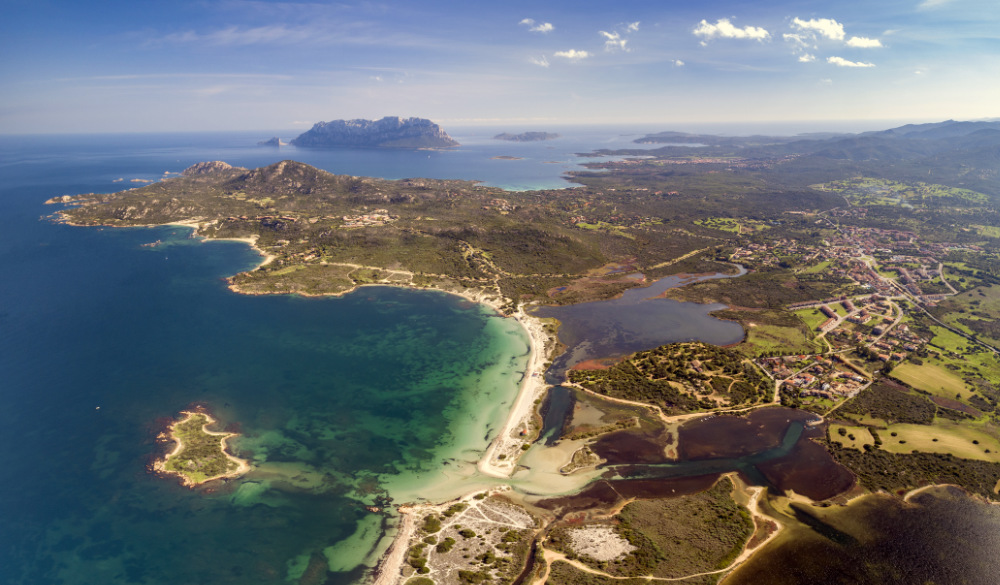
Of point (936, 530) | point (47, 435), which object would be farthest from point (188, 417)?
point (936, 530)

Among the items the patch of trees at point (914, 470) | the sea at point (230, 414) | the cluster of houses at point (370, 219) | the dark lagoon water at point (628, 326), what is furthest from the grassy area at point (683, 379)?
the cluster of houses at point (370, 219)

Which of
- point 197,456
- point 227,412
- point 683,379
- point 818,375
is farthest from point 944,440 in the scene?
point 227,412

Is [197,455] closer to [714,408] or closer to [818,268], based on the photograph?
[714,408]

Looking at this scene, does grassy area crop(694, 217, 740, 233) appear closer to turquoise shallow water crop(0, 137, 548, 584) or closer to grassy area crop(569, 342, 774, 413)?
grassy area crop(569, 342, 774, 413)

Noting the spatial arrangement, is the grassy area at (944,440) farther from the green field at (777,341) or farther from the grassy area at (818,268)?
the grassy area at (818,268)

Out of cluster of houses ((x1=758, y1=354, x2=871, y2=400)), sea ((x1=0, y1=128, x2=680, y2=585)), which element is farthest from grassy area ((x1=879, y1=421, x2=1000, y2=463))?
sea ((x1=0, y1=128, x2=680, y2=585))

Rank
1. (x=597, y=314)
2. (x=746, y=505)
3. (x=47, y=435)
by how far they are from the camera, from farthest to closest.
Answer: (x=597, y=314) → (x=47, y=435) → (x=746, y=505)

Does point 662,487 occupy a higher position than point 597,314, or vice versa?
point 597,314

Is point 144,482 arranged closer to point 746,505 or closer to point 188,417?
point 188,417
